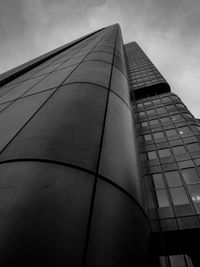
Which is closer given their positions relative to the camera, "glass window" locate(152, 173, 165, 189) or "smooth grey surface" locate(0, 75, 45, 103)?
"smooth grey surface" locate(0, 75, 45, 103)

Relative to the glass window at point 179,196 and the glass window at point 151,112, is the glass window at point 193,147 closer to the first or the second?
the glass window at point 179,196

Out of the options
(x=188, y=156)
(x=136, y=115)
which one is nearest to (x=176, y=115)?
(x=136, y=115)

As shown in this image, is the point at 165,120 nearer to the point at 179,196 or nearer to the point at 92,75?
the point at 179,196

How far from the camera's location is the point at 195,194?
429 inches

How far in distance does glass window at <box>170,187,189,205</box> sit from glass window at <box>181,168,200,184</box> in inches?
31.6

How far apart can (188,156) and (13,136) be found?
13.0 metres

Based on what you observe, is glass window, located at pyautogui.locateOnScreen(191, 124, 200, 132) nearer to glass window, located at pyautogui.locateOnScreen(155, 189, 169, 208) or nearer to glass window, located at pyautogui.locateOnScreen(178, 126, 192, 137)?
glass window, located at pyautogui.locateOnScreen(178, 126, 192, 137)

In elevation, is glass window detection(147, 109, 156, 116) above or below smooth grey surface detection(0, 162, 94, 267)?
above

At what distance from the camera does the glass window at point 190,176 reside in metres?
11.8

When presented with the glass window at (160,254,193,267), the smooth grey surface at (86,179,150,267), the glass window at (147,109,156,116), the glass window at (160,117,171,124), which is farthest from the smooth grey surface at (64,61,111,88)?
the glass window at (147,109,156,116)

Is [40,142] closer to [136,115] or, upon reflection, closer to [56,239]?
[56,239]

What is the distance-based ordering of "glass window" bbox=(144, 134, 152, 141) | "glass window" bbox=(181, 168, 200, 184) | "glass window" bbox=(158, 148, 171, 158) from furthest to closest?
1. "glass window" bbox=(144, 134, 152, 141)
2. "glass window" bbox=(158, 148, 171, 158)
3. "glass window" bbox=(181, 168, 200, 184)

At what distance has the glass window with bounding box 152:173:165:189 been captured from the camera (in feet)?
39.8

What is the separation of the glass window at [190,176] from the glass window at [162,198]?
1.72 meters
